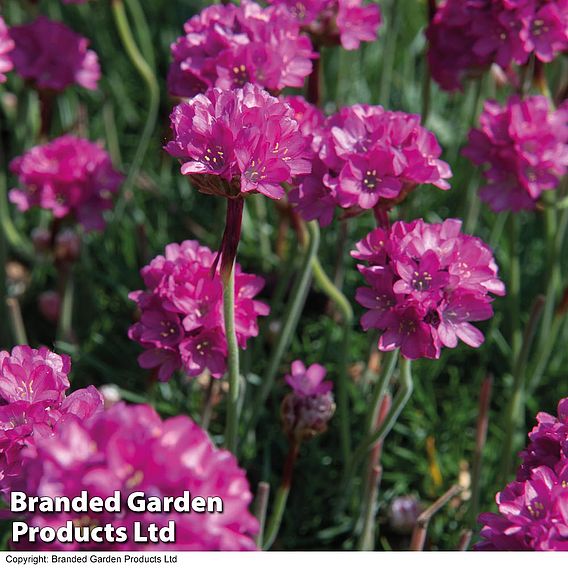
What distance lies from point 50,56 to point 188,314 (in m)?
0.91

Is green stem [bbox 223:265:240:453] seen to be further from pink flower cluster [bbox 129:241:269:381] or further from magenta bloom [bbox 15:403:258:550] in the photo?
magenta bloom [bbox 15:403:258:550]

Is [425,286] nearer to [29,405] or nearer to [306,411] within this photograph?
[306,411]

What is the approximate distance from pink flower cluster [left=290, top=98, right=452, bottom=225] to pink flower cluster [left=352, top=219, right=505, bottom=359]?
80 millimetres

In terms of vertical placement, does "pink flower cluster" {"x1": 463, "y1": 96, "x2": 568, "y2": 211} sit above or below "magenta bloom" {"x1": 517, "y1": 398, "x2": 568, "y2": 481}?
above

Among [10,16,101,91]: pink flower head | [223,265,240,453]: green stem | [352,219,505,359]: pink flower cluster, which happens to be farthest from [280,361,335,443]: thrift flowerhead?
[10,16,101,91]: pink flower head

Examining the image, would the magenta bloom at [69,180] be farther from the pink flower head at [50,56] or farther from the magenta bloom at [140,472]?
the magenta bloom at [140,472]

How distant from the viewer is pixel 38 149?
190cm

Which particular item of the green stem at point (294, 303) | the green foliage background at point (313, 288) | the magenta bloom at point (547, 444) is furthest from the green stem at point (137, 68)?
the magenta bloom at point (547, 444)

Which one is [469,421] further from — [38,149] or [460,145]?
[38,149]

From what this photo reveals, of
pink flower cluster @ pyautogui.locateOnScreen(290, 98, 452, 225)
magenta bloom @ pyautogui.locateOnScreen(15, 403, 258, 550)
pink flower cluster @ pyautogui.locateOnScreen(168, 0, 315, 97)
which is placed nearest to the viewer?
magenta bloom @ pyautogui.locateOnScreen(15, 403, 258, 550)


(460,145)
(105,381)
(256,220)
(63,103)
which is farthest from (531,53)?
(63,103)

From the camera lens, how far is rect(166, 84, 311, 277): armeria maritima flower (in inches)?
44.7

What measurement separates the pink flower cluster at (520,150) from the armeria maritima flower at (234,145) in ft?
2.03
